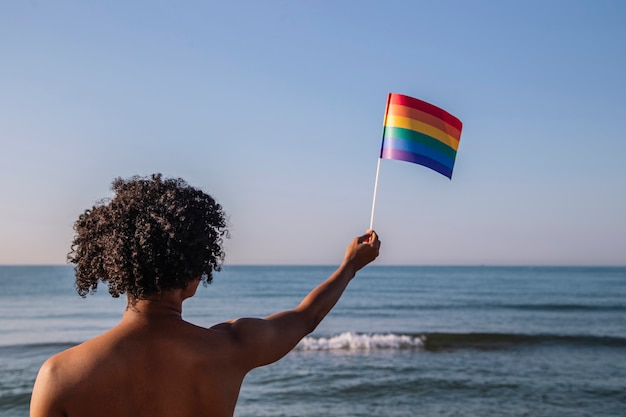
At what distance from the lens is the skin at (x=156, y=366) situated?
1.59 m

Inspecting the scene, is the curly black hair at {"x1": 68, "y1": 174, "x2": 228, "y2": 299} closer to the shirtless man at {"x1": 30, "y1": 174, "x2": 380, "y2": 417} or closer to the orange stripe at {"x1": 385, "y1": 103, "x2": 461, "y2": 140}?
the shirtless man at {"x1": 30, "y1": 174, "x2": 380, "y2": 417}

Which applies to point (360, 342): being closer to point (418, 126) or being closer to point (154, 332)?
point (418, 126)

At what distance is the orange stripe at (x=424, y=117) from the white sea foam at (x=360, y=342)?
11159 mm

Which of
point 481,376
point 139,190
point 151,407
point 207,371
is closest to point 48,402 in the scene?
point 151,407

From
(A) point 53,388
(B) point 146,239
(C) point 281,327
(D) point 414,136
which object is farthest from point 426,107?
(A) point 53,388

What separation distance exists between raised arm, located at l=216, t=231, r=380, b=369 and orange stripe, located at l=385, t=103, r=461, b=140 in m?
1.25

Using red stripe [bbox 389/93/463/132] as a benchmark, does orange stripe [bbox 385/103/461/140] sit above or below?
below

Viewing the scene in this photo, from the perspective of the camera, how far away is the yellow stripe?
3.34m

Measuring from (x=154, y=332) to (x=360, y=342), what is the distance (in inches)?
551

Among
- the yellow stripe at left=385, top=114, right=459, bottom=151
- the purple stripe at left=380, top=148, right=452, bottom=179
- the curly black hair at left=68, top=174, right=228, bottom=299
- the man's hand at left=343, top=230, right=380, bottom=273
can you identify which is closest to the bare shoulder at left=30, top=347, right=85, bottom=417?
the curly black hair at left=68, top=174, right=228, bottom=299

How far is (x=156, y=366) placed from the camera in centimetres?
167

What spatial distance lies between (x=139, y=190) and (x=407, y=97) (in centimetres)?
186

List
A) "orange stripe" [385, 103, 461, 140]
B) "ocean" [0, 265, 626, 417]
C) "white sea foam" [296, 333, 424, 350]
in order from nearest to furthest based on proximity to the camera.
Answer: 1. "orange stripe" [385, 103, 461, 140]
2. "ocean" [0, 265, 626, 417]
3. "white sea foam" [296, 333, 424, 350]

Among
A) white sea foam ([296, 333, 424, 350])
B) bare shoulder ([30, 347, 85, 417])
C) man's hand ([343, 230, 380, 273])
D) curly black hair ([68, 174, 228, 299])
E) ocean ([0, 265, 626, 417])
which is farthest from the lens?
white sea foam ([296, 333, 424, 350])
